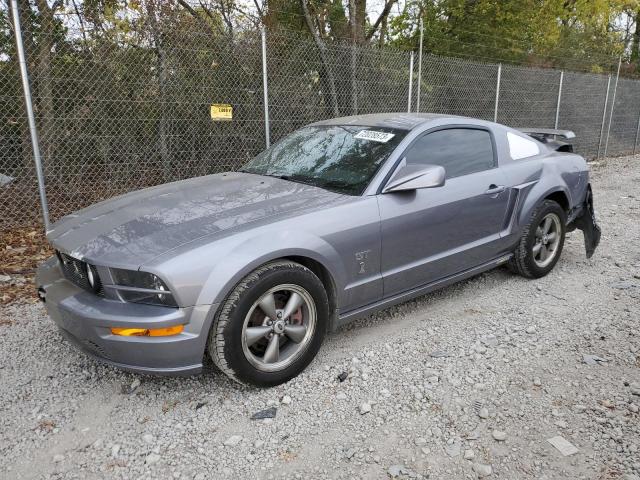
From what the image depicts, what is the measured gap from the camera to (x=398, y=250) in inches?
128

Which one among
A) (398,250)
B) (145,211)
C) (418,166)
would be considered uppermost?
(418,166)

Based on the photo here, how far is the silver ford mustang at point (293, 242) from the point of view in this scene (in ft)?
8.10

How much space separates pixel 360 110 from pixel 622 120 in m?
10.3

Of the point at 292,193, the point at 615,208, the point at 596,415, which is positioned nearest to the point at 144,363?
the point at 292,193

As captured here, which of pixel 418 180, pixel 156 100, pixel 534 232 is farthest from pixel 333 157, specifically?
pixel 156 100

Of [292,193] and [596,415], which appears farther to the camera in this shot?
[292,193]

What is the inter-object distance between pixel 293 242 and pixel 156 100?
418cm

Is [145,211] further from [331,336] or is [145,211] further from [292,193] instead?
[331,336]

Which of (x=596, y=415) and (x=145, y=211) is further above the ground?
(x=145, y=211)

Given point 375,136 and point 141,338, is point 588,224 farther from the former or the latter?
point 141,338

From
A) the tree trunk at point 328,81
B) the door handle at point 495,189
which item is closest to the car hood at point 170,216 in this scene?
the door handle at point 495,189

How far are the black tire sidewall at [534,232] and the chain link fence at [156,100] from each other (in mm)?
3862

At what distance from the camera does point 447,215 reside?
3508 mm

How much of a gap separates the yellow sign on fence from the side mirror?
3569 millimetres
